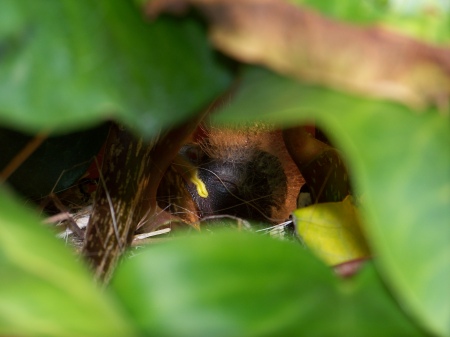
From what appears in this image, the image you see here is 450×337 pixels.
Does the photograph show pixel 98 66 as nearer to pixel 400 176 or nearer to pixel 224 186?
pixel 400 176

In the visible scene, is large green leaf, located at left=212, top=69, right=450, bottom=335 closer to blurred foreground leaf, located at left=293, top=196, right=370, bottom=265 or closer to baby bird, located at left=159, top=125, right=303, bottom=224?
blurred foreground leaf, located at left=293, top=196, right=370, bottom=265

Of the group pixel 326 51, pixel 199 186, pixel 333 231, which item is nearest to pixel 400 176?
pixel 326 51

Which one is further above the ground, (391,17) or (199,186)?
(391,17)

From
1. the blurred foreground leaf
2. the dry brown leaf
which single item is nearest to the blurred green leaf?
the dry brown leaf

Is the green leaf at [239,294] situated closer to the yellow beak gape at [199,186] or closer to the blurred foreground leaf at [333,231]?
the blurred foreground leaf at [333,231]

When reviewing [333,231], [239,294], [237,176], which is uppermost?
[239,294]

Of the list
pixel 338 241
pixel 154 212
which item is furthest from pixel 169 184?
pixel 338 241

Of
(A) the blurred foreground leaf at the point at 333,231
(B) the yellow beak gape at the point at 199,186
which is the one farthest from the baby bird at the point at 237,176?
(A) the blurred foreground leaf at the point at 333,231
